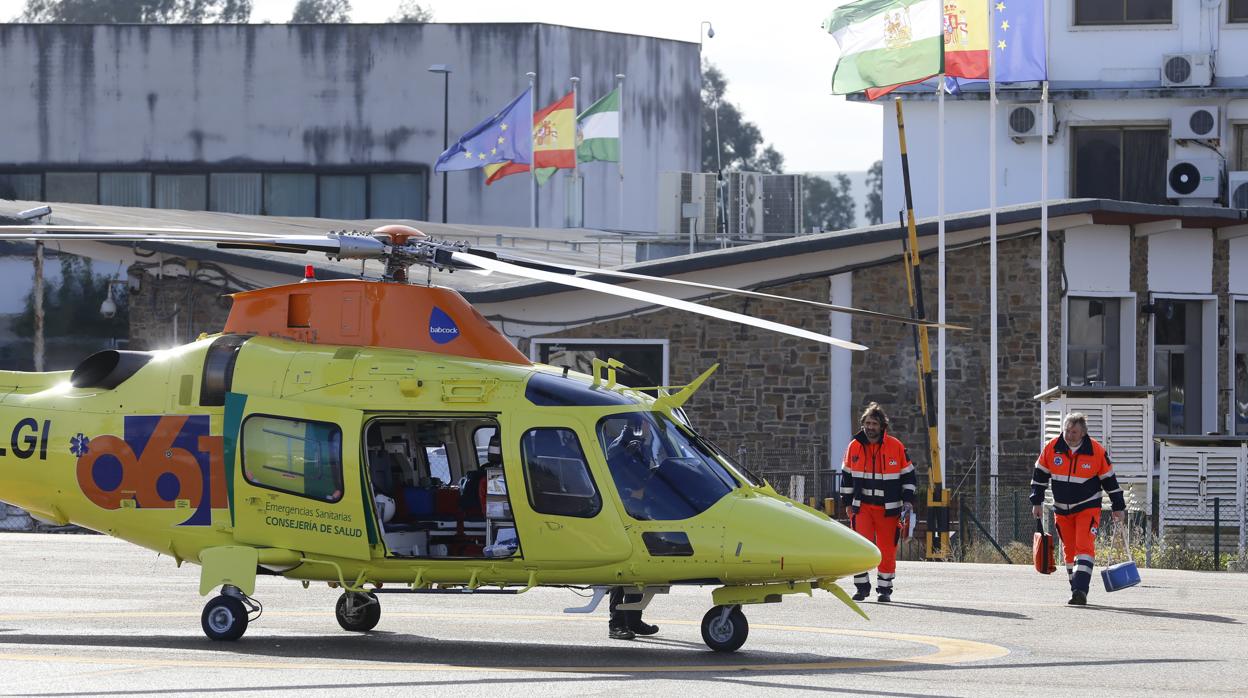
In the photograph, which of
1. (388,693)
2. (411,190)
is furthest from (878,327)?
(411,190)

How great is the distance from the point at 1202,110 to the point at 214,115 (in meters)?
35.9

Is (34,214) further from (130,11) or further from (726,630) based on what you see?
(130,11)

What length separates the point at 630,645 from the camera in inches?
553

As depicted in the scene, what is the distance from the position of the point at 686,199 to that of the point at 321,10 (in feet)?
298

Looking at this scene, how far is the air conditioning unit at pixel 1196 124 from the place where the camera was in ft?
126

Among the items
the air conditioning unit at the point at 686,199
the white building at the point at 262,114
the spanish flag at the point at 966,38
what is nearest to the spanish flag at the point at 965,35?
the spanish flag at the point at 966,38

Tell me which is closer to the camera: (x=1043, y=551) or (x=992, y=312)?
(x=1043, y=551)

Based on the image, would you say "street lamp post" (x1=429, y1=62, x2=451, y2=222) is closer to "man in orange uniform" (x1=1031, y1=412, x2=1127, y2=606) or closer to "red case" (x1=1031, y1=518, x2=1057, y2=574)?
"red case" (x1=1031, y1=518, x2=1057, y2=574)

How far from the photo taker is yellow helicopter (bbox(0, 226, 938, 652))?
521 inches

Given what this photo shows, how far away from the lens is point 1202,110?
38.7 meters

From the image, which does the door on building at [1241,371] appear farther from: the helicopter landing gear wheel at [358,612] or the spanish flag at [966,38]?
the helicopter landing gear wheel at [358,612]

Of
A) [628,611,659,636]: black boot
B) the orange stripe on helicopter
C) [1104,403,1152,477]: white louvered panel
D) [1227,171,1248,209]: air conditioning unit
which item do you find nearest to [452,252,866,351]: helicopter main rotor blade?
the orange stripe on helicopter

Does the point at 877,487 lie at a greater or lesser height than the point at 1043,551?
greater

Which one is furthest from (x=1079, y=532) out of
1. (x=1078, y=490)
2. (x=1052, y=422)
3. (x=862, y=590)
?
(x=1052, y=422)
